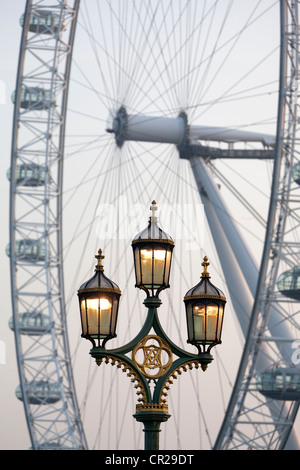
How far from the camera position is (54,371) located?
59.2 metres

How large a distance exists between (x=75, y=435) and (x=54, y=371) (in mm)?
2920

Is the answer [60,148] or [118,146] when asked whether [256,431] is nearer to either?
[118,146]

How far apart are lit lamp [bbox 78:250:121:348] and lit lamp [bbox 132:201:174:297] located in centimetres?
47

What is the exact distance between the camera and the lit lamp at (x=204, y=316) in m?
14.8

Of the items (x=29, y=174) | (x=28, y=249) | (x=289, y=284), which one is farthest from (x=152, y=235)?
(x=28, y=249)

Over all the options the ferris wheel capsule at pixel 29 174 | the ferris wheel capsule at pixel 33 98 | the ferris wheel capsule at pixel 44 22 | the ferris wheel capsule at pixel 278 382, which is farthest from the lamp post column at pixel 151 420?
the ferris wheel capsule at pixel 29 174

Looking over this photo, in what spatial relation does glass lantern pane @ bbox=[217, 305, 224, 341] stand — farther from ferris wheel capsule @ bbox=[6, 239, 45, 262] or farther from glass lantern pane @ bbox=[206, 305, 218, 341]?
ferris wheel capsule @ bbox=[6, 239, 45, 262]

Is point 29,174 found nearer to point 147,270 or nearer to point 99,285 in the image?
point 147,270

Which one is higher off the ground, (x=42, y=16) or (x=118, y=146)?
(x=42, y=16)

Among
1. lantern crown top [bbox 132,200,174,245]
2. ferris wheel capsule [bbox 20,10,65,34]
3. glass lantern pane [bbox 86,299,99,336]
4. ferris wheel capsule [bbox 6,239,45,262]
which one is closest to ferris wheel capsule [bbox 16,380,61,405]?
ferris wheel capsule [bbox 6,239,45,262]

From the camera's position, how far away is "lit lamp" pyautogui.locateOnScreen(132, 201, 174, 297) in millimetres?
14992

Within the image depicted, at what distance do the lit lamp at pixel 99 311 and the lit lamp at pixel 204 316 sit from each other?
0.84 m

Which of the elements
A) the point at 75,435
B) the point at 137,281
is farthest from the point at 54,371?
the point at 137,281

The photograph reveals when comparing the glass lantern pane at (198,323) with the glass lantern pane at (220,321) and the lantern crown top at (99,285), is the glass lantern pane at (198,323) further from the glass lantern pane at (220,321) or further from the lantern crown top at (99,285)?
the lantern crown top at (99,285)
